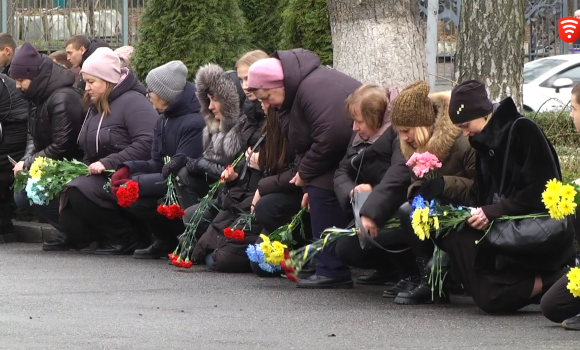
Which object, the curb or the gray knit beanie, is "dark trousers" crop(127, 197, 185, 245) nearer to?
the gray knit beanie

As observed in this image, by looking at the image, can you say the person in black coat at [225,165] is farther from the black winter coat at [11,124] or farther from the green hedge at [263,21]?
the green hedge at [263,21]

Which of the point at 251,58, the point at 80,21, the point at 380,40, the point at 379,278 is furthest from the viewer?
the point at 80,21

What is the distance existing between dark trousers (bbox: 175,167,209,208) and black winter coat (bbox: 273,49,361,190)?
5.40ft

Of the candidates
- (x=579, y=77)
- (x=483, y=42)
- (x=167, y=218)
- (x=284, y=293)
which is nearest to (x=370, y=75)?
(x=483, y=42)

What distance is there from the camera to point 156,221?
11.6 metres

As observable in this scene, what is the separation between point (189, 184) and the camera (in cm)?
1098

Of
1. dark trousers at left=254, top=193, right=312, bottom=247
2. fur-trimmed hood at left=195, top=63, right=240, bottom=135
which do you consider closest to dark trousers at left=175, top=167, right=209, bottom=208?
fur-trimmed hood at left=195, top=63, right=240, bottom=135

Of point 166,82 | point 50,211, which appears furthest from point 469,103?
point 50,211

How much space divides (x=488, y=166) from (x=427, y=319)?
1.03 m

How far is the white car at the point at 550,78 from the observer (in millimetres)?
22578

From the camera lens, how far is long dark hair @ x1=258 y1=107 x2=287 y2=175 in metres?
9.82

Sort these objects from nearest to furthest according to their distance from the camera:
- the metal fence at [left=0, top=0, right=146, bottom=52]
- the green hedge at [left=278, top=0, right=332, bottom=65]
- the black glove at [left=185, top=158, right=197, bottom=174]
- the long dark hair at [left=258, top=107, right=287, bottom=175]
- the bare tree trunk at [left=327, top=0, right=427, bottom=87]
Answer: the long dark hair at [left=258, top=107, right=287, bottom=175] → the black glove at [left=185, top=158, right=197, bottom=174] → the bare tree trunk at [left=327, top=0, right=427, bottom=87] → the green hedge at [left=278, top=0, right=332, bottom=65] → the metal fence at [left=0, top=0, right=146, bottom=52]

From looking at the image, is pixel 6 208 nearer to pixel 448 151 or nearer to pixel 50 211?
pixel 50 211

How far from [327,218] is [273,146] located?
0.86 metres
